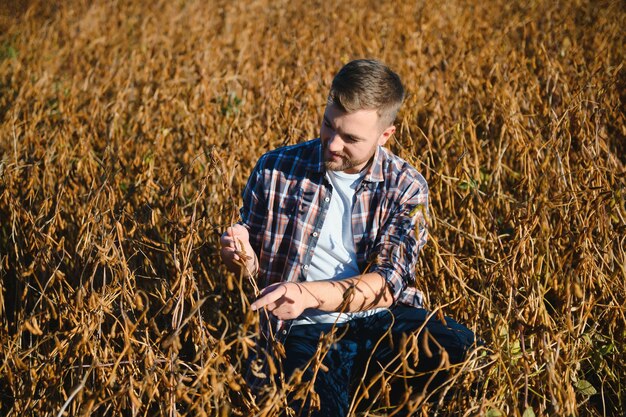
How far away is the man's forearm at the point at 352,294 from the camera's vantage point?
135 centimetres

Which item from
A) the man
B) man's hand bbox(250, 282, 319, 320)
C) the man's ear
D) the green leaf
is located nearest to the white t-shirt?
the man

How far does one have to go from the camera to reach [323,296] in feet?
4.46

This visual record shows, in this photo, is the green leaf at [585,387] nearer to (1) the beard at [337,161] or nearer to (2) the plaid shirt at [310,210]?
(2) the plaid shirt at [310,210]

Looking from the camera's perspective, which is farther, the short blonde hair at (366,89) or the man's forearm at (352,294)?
the short blonde hair at (366,89)

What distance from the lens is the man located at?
1.43 meters

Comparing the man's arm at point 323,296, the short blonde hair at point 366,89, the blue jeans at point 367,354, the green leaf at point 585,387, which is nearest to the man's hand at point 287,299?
the man's arm at point 323,296

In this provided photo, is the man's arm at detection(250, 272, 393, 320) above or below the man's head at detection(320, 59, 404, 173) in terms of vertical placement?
below

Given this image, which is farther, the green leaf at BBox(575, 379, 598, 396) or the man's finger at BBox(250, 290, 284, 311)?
the green leaf at BBox(575, 379, 598, 396)

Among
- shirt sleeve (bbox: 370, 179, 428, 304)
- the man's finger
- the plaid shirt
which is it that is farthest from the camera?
the plaid shirt

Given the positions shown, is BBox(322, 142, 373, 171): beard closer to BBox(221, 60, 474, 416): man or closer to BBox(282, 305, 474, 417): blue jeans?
BBox(221, 60, 474, 416): man

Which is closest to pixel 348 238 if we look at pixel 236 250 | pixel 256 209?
pixel 256 209

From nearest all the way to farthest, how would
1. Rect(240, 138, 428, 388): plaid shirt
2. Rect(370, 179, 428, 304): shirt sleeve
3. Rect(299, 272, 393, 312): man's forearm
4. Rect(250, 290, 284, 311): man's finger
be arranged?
Rect(250, 290, 284, 311): man's finger
Rect(299, 272, 393, 312): man's forearm
Rect(370, 179, 428, 304): shirt sleeve
Rect(240, 138, 428, 388): plaid shirt

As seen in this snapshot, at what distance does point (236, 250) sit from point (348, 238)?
1.23 ft

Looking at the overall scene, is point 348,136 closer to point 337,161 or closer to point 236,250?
point 337,161
